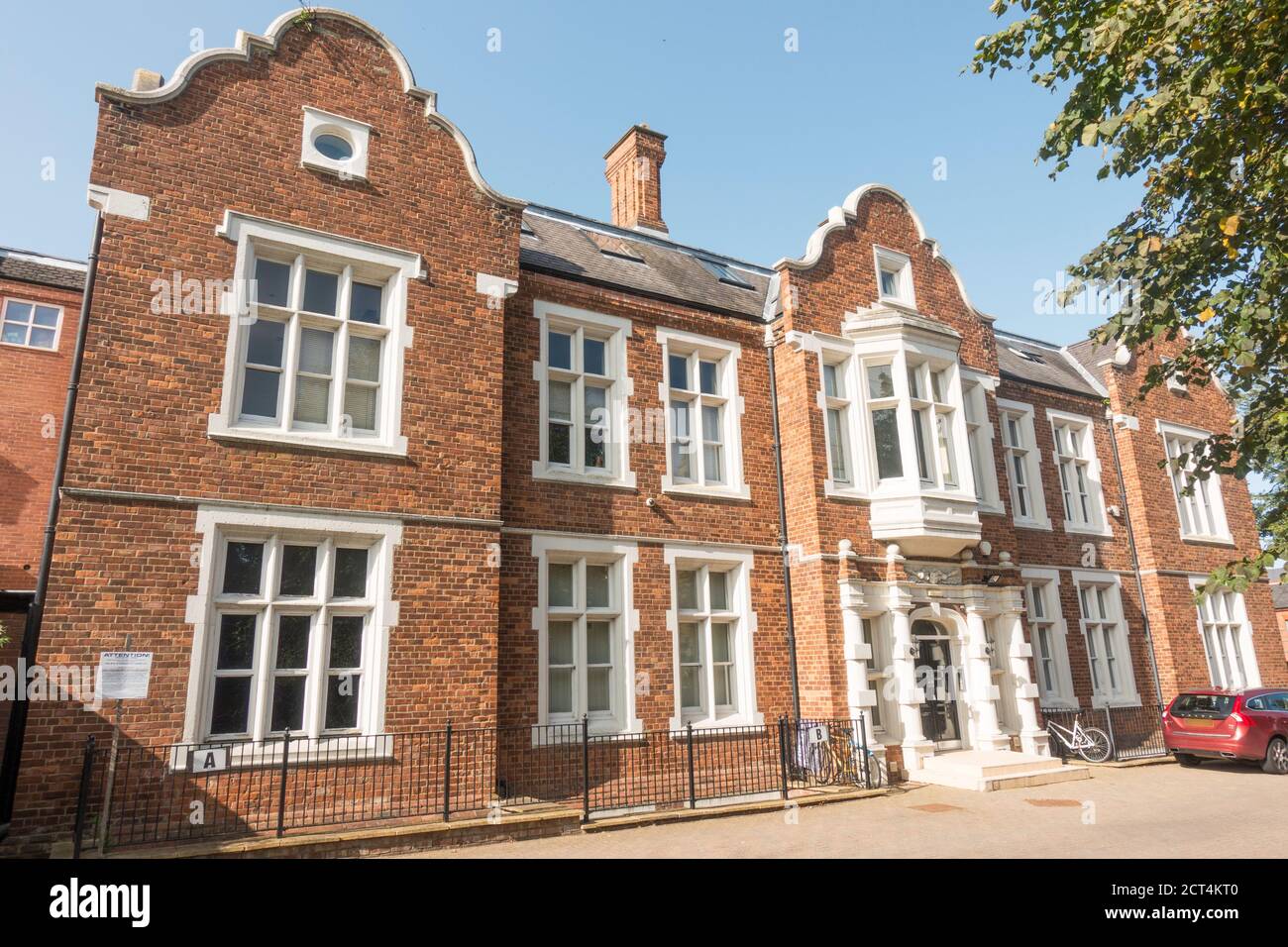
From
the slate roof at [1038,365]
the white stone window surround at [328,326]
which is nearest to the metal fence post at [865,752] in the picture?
the white stone window surround at [328,326]

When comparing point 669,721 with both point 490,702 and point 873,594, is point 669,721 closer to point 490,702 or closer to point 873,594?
point 490,702

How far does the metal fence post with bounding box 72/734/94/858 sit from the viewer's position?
6754mm

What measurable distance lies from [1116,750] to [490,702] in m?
13.1

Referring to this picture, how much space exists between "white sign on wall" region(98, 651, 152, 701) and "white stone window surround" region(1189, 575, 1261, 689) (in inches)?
835

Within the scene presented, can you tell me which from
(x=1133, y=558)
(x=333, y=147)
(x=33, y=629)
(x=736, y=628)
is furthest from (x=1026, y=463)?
(x=33, y=629)

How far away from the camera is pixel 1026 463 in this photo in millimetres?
17844

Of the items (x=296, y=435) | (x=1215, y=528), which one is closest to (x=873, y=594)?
(x=296, y=435)

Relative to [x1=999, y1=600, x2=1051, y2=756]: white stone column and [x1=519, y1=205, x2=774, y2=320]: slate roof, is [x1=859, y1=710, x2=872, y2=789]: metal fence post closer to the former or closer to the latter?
[x1=999, y1=600, x2=1051, y2=756]: white stone column

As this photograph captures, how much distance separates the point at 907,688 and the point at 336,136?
1202 cm

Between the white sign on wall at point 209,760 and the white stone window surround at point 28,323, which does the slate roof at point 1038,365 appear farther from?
the white stone window surround at point 28,323

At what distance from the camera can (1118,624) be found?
Result: 17.9 m

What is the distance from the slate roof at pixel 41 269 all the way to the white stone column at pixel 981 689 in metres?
18.8

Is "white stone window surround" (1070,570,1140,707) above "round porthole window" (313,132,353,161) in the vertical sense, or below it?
below

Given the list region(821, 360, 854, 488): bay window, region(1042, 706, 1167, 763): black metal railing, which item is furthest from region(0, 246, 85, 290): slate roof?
region(1042, 706, 1167, 763): black metal railing
